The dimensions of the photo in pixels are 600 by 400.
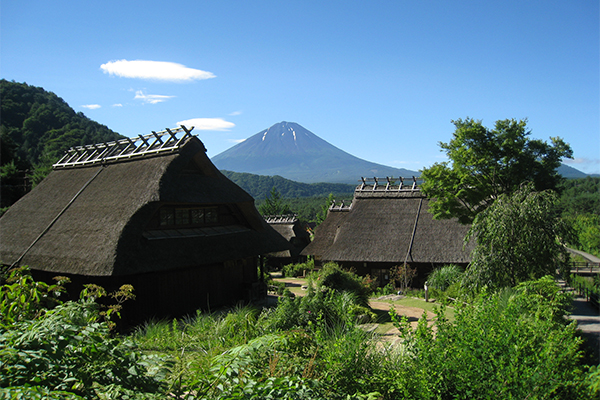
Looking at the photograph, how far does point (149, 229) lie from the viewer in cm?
1501

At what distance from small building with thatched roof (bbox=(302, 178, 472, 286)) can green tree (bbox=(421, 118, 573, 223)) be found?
2.40 m

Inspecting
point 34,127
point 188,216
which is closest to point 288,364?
point 188,216

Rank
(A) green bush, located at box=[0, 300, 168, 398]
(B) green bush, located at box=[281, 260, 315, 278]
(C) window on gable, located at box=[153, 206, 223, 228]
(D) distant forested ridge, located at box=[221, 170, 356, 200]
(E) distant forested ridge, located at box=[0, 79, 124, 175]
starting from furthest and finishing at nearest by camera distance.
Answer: (D) distant forested ridge, located at box=[221, 170, 356, 200] → (E) distant forested ridge, located at box=[0, 79, 124, 175] → (B) green bush, located at box=[281, 260, 315, 278] → (C) window on gable, located at box=[153, 206, 223, 228] → (A) green bush, located at box=[0, 300, 168, 398]

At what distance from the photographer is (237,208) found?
18750mm

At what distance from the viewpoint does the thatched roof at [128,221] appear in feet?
44.2

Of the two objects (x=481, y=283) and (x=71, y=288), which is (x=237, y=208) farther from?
(x=481, y=283)

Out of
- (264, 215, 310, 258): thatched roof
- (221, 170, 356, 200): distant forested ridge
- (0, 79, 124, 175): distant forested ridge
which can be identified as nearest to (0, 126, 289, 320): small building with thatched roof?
(264, 215, 310, 258): thatched roof

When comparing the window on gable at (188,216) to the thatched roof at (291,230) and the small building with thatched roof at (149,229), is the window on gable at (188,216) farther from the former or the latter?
the thatched roof at (291,230)

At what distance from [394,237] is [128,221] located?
53.8ft

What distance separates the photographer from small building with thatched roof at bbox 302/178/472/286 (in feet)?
78.6

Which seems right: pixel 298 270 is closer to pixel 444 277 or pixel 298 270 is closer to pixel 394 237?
pixel 394 237

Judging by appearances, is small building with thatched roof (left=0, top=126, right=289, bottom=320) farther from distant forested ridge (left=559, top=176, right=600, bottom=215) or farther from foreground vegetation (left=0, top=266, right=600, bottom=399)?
distant forested ridge (left=559, top=176, right=600, bottom=215)

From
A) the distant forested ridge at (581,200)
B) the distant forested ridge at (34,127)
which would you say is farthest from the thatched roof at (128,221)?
the distant forested ridge at (581,200)

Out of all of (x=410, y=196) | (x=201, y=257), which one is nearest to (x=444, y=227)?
(x=410, y=196)
